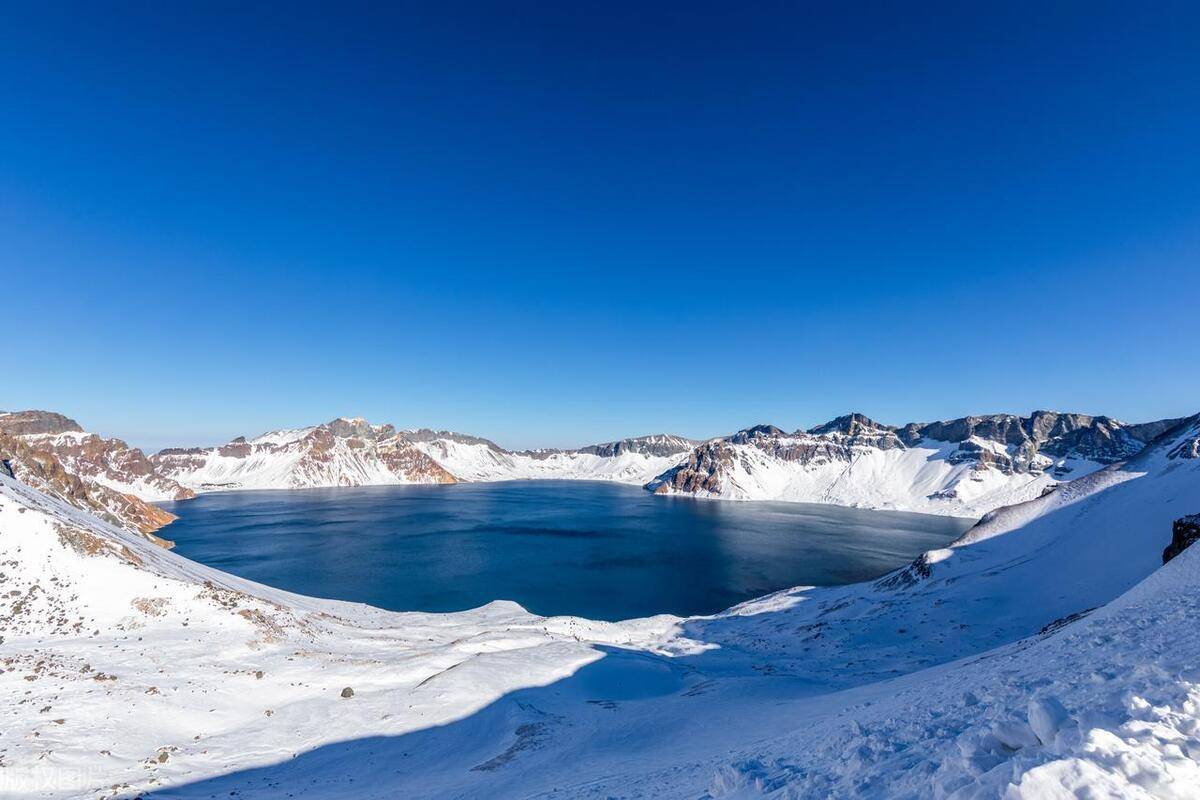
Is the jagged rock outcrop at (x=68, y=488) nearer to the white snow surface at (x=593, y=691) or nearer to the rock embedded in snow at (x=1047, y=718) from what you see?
the white snow surface at (x=593, y=691)

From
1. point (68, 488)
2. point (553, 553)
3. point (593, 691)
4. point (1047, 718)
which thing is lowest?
point (553, 553)

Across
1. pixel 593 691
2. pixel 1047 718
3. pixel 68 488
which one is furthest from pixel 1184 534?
pixel 68 488

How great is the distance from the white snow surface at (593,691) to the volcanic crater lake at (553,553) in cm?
2617

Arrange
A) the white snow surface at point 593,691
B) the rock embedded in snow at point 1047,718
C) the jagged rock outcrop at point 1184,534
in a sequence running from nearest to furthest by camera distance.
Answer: the rock embedded in snow at point 1047,718 < the white snow surface at point 593,691 < the jagged rock outcrop at point 1184,534

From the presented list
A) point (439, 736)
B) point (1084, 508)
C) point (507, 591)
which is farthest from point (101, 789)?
point (1084, 508)

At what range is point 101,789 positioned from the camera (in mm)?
15812

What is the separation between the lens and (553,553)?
109m

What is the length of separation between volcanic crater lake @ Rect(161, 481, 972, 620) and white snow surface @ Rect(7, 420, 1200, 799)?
2617cm

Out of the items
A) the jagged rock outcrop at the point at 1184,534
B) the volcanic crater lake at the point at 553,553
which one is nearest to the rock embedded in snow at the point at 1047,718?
the jagged rock outcrop at the point at 1184,534

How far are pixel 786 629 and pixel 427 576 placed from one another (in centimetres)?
5856

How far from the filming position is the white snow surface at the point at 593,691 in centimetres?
849

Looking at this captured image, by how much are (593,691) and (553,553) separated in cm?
8006

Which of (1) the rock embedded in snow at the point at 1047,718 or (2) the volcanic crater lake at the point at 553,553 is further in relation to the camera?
(2) the volcanic crater lake at the point at 553,553

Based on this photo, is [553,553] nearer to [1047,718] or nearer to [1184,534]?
[1184,534]
